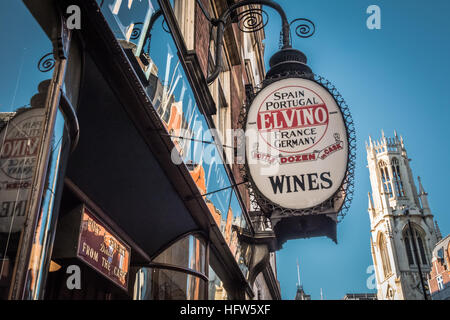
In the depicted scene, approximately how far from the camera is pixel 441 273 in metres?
48.4

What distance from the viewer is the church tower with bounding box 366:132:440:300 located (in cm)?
8262

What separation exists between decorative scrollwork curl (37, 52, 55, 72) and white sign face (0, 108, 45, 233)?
37cm

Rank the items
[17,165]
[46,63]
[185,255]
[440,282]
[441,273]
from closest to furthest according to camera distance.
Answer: [17,165] → [46,63] → [185,255] → [441,273] → [440,282]

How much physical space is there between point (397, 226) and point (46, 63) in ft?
298

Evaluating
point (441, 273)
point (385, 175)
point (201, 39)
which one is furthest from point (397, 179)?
point (201, 39)

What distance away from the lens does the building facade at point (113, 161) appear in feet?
9.38

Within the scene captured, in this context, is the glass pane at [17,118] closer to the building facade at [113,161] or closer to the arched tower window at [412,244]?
the building facade at [113,161]

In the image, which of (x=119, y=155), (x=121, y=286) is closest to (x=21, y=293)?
(x=119, y=155)

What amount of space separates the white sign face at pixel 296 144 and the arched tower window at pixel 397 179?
300 ft

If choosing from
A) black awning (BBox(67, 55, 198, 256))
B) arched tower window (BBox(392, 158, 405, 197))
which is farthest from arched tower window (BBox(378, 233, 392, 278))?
black awning (BBox(67, 55, 198, 256))

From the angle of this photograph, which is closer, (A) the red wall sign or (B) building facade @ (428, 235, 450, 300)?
(A) the red wall sign

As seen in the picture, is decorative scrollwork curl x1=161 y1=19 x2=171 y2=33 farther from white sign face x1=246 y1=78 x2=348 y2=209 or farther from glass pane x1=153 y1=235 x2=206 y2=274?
glass pane x1=153 y1=235 x2=206 y2=274

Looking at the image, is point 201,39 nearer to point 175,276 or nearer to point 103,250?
point 175,276

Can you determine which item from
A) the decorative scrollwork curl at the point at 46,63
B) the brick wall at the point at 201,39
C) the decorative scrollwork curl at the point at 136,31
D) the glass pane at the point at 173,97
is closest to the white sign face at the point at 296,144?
the glass pane at the point at 173,97
